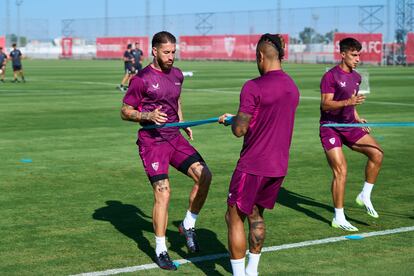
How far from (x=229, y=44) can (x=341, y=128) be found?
226 ft

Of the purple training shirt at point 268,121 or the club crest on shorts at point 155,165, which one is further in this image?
the club crest on shorts at point 155,165

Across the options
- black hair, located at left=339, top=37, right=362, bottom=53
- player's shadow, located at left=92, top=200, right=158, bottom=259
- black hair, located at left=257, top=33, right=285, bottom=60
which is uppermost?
black hair, located at left=339, top=37, right=362, bottom=53

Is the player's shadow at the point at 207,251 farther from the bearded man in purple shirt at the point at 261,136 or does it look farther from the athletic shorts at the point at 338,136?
the athletic shorts at the point at 338,136

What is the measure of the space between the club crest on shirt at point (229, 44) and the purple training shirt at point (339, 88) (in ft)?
224

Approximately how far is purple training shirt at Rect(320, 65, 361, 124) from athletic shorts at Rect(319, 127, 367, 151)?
136mm

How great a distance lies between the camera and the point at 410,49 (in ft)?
215

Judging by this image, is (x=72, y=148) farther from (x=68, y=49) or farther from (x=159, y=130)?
(x=68, y=49)

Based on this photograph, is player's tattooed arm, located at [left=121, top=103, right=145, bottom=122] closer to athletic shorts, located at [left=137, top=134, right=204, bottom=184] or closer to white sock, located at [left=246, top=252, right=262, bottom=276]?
athletic shorts, located at [left=137, top=134, right=204, bottom=184]

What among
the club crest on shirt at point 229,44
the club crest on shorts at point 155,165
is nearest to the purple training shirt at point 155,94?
the club crest on shorts at point 155,165

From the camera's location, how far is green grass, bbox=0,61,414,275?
23.7 feet

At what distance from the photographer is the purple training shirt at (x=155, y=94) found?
732cm

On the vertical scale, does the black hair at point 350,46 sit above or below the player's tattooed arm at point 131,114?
above

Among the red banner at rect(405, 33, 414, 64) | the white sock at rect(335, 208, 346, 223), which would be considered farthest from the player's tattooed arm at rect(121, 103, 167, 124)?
the red banner at rect(405, 33, 414, 64)

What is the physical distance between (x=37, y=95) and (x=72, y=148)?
47.8ft
